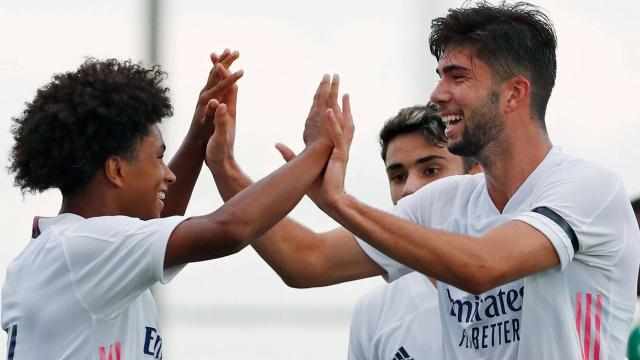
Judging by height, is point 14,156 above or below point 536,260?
above

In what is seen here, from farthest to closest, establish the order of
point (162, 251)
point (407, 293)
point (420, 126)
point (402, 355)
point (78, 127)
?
1. point (420, 126)
2. point (407, 293)
3. point (402, 355)
4. point (78, 127)
5. point (162, 251)

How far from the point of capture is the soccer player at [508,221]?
4.00 m

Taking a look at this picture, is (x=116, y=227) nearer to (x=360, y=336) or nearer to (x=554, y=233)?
(x=554, y=233)

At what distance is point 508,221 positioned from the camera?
13.4ft

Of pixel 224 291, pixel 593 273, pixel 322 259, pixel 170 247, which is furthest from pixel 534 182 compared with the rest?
pixel 224 291

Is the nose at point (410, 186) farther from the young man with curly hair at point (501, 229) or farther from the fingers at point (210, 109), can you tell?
the fingers at point (210, 109)

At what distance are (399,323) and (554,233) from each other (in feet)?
3.21

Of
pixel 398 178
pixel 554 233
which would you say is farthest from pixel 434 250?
pixel 398 178

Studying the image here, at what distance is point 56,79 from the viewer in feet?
13.2

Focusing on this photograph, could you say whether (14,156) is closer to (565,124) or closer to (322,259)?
(322,259)

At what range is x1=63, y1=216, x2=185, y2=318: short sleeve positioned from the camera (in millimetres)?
3764

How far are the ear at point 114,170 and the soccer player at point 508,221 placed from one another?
0.52m

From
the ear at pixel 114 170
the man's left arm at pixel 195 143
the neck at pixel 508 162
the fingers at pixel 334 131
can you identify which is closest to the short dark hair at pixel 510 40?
the neck at pixel 508 162

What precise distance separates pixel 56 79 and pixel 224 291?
10.8ft
